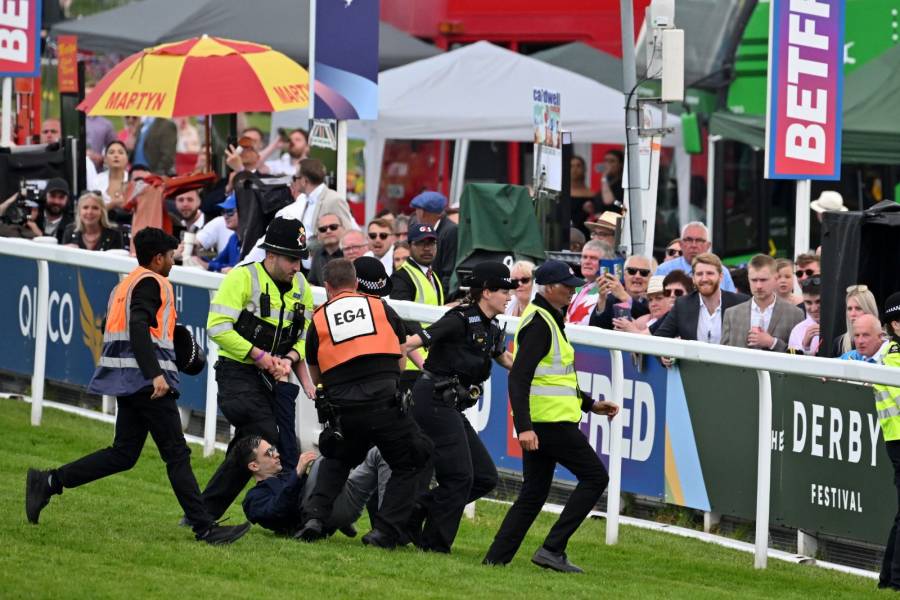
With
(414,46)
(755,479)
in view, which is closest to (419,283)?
(755,479)

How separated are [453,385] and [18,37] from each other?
10492mm

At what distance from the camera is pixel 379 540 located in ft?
31.8

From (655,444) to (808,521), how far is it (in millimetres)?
1137

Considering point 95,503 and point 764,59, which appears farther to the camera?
point 764,59

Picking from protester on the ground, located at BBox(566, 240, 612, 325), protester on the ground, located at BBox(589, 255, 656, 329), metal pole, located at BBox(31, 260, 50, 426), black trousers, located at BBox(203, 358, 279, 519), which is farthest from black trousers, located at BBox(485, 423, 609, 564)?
metal pole, located at BBox(31, 260, 50, 426)

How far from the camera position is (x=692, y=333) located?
12766mm

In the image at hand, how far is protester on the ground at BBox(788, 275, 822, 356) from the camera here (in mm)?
12469

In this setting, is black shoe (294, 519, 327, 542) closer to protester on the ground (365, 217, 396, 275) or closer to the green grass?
the green grass

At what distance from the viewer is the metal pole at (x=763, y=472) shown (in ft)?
32.7

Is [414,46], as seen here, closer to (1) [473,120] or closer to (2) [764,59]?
(1) [473,120]

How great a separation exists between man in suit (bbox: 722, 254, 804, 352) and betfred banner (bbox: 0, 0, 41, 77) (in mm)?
8933

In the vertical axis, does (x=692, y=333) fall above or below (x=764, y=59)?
below

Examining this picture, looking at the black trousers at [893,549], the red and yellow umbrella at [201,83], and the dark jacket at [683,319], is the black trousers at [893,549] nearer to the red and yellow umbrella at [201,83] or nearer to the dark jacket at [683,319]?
the dark jacket at [683,319]

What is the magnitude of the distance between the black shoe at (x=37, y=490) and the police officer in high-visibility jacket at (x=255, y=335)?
862mm
